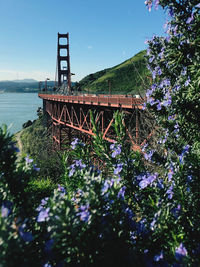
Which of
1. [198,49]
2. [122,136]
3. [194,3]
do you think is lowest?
[122,136]

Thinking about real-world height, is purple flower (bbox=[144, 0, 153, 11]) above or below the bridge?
above

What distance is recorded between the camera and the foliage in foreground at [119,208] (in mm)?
1697

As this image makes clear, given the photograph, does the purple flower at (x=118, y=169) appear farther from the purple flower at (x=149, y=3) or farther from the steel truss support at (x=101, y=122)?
the purple flower at (x=149, y=3)

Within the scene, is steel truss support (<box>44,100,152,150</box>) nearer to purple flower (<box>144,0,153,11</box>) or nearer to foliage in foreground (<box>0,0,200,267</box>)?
foliage in foreground (<box>0,0,200,267</box>)

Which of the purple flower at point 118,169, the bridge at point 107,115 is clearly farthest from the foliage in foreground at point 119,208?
the bridge at point 107,115

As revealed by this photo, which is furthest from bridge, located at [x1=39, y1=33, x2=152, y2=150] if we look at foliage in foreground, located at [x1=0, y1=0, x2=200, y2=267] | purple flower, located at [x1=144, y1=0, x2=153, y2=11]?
purple flower, located at [x1=144, y1=0, x2=153, y2=11]

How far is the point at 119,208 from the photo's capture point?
2084 mm

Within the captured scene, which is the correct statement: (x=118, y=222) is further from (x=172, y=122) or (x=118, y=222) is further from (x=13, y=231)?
(x=172, y=122)

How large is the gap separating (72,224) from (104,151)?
1104mm

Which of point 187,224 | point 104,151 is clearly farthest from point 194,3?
point 187,224

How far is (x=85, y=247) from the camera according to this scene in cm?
179

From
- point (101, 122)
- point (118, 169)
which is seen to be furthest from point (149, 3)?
point (101, 122)

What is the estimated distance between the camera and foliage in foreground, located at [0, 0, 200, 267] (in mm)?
1697

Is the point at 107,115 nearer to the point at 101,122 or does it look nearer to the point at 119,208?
the point at 101,122
